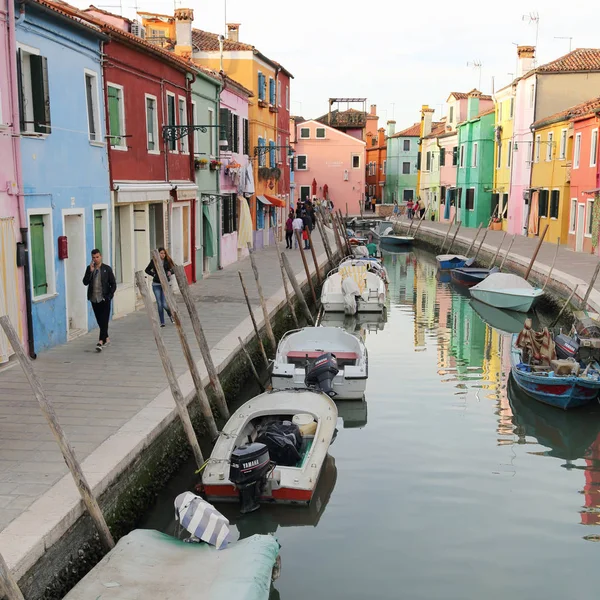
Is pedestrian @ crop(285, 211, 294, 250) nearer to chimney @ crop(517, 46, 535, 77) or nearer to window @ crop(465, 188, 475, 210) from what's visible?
chimney @ crop(517, 46, 535, 77)

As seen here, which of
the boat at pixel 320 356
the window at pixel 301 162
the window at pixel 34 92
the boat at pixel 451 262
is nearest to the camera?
the window at pixel 34 92

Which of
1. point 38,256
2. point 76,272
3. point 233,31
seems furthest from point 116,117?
point 233,31

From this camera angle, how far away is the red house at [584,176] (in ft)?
88.8

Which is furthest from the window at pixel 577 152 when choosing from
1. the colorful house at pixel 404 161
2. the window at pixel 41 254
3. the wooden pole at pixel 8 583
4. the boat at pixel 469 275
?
the colorful house at pixel 404 161

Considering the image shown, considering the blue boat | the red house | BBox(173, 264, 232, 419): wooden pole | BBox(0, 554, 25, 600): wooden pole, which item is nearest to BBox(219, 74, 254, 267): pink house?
the red house

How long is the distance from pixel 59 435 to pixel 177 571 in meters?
1.50

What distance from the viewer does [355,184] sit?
202ft

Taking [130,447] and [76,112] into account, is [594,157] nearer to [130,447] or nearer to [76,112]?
[76,112]

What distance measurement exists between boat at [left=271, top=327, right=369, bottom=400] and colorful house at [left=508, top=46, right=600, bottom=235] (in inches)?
974

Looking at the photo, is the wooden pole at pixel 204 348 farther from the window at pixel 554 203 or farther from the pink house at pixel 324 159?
the pink house at pixel 324 159

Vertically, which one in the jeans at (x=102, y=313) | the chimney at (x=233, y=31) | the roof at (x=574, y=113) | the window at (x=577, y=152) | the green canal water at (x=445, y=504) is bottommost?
the green canal water at (x=445, y=504)

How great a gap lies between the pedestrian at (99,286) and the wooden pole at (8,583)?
720cm

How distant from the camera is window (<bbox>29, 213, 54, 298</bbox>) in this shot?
38.3ft

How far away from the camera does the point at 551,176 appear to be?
3278 cm
